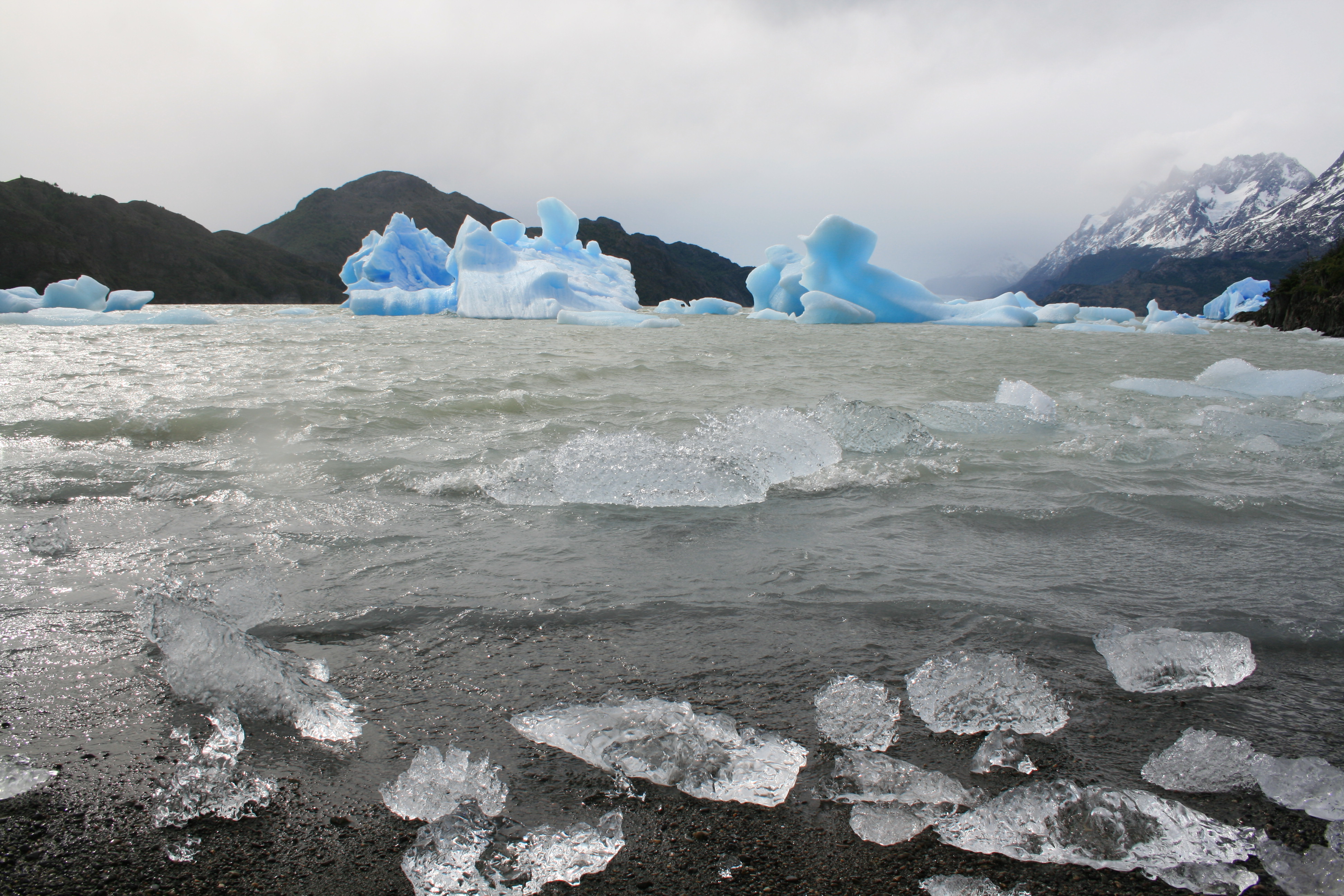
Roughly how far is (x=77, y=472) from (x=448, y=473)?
1659 mm

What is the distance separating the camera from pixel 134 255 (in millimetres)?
54125

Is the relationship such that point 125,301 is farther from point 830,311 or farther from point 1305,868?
point 1305,868

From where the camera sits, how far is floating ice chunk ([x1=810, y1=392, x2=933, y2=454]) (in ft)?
12.6

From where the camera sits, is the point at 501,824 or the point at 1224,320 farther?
the point at 1224,320

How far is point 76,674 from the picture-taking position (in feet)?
4.75

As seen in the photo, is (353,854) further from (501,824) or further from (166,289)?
(166,289)

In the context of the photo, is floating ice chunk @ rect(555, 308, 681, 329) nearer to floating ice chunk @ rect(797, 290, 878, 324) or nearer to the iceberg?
floating ice chunk @ rect(797, 290, 878, 324)

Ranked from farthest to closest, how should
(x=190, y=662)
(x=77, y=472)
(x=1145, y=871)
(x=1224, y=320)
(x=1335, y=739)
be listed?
(x=1224, y=320), (x=77, y=472), (x=190, y=662), (x=1335, y=739), (x=1145, y=871)

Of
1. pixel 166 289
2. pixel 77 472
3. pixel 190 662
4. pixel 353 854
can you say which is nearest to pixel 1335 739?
pixel 353 854

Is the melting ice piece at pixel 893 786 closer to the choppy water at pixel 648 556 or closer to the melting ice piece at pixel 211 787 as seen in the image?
the choppy water at pixel 648 556

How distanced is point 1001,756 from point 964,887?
1.09 ft

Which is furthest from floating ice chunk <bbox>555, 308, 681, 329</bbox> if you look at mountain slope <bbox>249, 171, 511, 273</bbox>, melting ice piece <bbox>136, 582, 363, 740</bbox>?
mountain slope <bbox>249, 171, 511, 273</bbox>

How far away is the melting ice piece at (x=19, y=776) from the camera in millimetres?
1105

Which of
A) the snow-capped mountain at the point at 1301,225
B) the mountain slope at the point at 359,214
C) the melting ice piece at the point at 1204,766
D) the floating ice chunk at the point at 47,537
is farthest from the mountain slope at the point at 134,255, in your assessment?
the snow-capped mountain at the point at 1301,225
